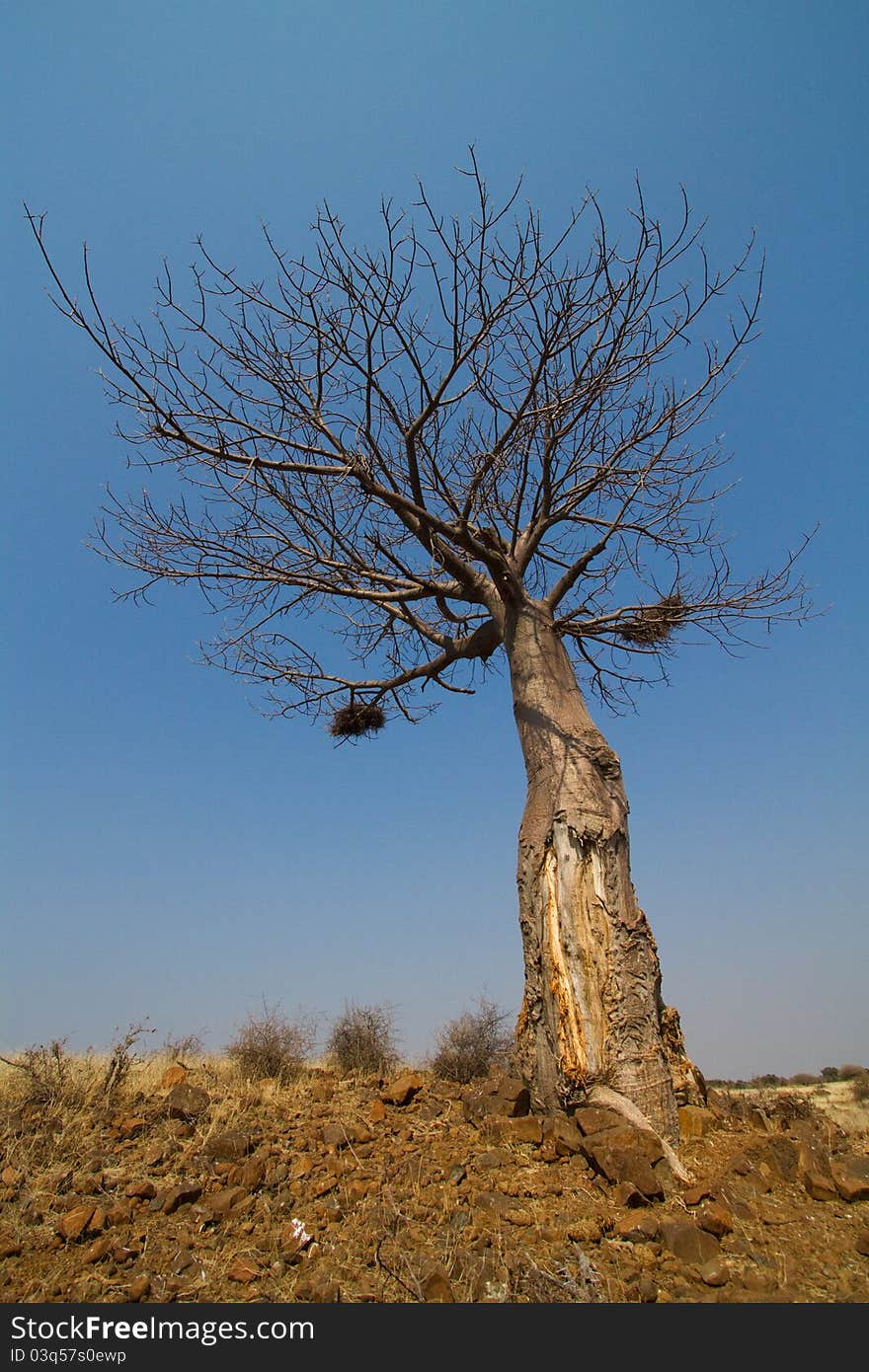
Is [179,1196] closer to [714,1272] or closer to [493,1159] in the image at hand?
[493,1159]

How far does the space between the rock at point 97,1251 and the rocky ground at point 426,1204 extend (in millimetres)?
11

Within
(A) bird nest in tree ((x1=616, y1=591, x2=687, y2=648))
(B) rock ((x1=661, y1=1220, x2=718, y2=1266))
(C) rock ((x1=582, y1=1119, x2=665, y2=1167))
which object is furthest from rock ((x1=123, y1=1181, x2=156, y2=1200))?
(A) bird nest in tree ((x1=616, y1=591, x2=687, y2=648))

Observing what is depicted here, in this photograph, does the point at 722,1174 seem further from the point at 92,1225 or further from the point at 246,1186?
the point at 92,1225

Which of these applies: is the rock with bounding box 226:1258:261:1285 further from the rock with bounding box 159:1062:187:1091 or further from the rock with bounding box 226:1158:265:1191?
the rock with bounding box 159:1062:187:1091

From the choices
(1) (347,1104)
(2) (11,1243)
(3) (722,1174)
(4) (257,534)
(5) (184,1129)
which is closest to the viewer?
(2) (11,1243)

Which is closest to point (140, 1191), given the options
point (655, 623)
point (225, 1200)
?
point (225, 1200)

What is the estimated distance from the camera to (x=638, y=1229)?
109 inches

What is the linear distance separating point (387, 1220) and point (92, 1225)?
4.22 feet

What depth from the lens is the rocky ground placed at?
2.56 metres

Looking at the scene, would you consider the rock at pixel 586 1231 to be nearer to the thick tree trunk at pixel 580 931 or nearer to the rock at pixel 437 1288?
the rock at pixel 437 1288

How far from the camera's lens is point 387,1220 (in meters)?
2.97

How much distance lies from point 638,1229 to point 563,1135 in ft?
2.66

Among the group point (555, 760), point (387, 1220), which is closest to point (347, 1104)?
point (387, 1220)
